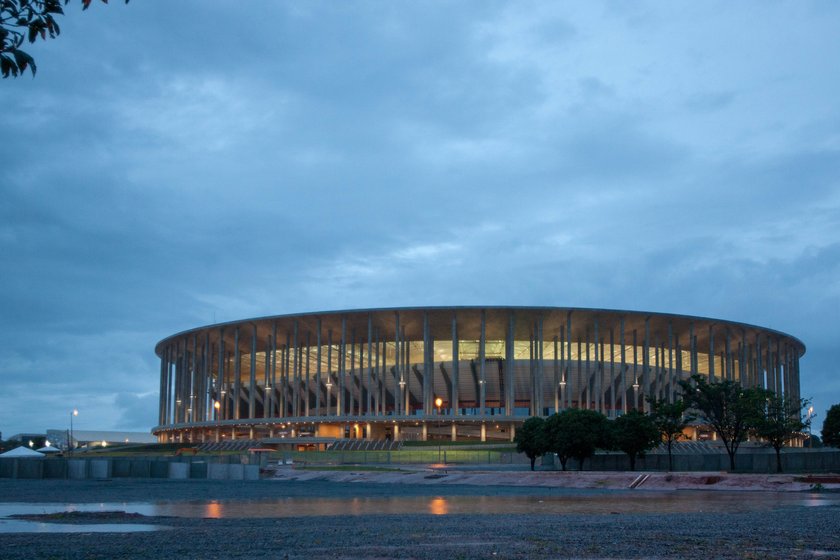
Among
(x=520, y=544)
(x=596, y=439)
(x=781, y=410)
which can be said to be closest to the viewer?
(x=520, y=544)

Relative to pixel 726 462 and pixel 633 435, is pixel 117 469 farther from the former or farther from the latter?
pixel 726 462

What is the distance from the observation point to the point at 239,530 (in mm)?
16359

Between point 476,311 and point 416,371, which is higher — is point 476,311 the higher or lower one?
the higher one

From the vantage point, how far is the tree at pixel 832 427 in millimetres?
56000

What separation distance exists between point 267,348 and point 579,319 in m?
38.1

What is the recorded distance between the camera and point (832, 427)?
5631cm

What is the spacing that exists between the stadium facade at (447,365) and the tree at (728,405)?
30.1 metres

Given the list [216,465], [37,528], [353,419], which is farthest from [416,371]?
[37,528]

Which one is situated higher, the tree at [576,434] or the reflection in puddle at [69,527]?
the reflection in puddle at [69,527]

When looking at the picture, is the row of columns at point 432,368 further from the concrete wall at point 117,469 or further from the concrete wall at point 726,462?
the concrete wall at point 117,469

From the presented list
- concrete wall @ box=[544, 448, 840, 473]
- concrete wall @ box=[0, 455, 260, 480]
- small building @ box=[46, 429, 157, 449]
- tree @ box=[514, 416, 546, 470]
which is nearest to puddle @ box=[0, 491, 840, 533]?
concrete wall @ box=[0, 455, 260, 480]

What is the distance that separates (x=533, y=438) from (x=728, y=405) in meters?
13.7

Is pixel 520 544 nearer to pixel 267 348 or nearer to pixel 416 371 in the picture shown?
pixel 416 371

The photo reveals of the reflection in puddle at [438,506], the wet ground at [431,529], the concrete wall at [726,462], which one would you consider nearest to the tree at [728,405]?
the concrete wall at [726,462]
